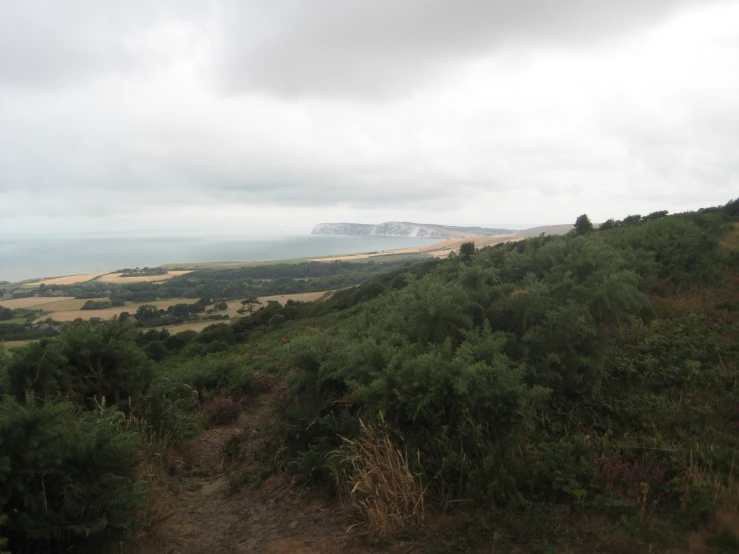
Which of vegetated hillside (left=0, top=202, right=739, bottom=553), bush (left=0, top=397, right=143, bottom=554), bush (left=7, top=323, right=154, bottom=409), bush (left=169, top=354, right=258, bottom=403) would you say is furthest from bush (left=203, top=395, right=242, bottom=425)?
bush (left=0, top=397, right=143, bottom=554)

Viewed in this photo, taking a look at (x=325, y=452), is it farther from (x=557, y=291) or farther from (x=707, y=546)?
(x=557, y=291)

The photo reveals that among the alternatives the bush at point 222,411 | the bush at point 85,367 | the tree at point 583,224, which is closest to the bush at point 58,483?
the bush at point 85,367

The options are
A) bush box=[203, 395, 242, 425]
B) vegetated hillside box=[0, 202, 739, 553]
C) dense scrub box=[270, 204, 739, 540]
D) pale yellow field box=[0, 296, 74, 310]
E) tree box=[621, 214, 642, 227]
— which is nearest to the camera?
vegetated hillside box=[0, 202, 739, 553]

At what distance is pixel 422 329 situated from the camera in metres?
5.04

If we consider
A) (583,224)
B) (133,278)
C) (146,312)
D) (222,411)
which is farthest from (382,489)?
(133,278)

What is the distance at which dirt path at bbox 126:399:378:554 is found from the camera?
3.18 metres

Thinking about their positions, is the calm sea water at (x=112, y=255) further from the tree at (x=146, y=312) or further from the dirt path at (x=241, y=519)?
the dirt path at (x=241, y=519)

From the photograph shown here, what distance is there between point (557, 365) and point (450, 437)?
5.76ft

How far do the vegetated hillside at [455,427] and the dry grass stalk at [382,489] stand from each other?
2 centimetres

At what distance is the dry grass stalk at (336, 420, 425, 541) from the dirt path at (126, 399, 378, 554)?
179 millimetres

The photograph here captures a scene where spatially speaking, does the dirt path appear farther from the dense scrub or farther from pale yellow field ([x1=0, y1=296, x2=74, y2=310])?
pale yellow field ([x1=0, y1=296, x2=74, y2=310])

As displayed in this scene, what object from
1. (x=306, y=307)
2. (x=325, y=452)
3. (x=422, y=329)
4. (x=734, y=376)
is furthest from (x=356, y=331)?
(x=306, y=307)

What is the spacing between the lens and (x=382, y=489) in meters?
3.31

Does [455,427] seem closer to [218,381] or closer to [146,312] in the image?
[218,381]
